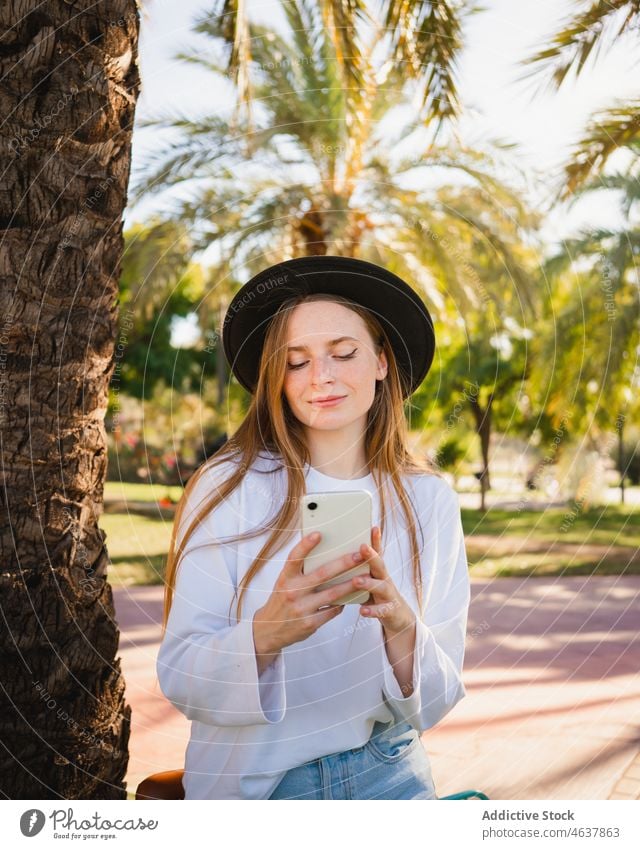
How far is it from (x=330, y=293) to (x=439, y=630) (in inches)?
38.1

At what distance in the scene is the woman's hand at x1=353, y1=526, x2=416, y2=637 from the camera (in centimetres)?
177

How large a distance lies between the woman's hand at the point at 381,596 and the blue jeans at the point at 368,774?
337mm

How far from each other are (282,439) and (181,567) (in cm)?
46

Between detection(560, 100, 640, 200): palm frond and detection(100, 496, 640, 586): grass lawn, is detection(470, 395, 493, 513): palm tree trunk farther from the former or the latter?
detection(560, 100, 640, 200): palm frond

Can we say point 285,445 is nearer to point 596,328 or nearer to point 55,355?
point 55,355

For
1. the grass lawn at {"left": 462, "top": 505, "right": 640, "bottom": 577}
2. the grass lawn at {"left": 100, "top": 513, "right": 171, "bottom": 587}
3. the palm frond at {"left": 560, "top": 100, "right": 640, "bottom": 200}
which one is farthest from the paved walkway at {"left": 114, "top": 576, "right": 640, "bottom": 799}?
the palm frond at {"left": 560, "top": 100, "right": 640, "bottom": 200}

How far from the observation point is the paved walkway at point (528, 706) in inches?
163

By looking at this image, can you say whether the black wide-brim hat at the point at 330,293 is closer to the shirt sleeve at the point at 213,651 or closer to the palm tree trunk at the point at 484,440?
the shirt sleeve at the point at 213,651

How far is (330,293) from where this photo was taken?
234 centimetres

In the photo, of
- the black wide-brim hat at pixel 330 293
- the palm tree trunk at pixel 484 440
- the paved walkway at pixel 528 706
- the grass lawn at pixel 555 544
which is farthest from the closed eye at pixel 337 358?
the grass lawn at pixel 555 544

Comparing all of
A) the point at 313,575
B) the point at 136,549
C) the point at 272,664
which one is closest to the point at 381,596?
the point at 313,575

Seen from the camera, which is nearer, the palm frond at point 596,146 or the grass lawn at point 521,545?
the palm frond at point 596,146

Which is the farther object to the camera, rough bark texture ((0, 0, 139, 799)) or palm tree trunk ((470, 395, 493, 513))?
palm tree trunk ((470, 395, 493, 513))
